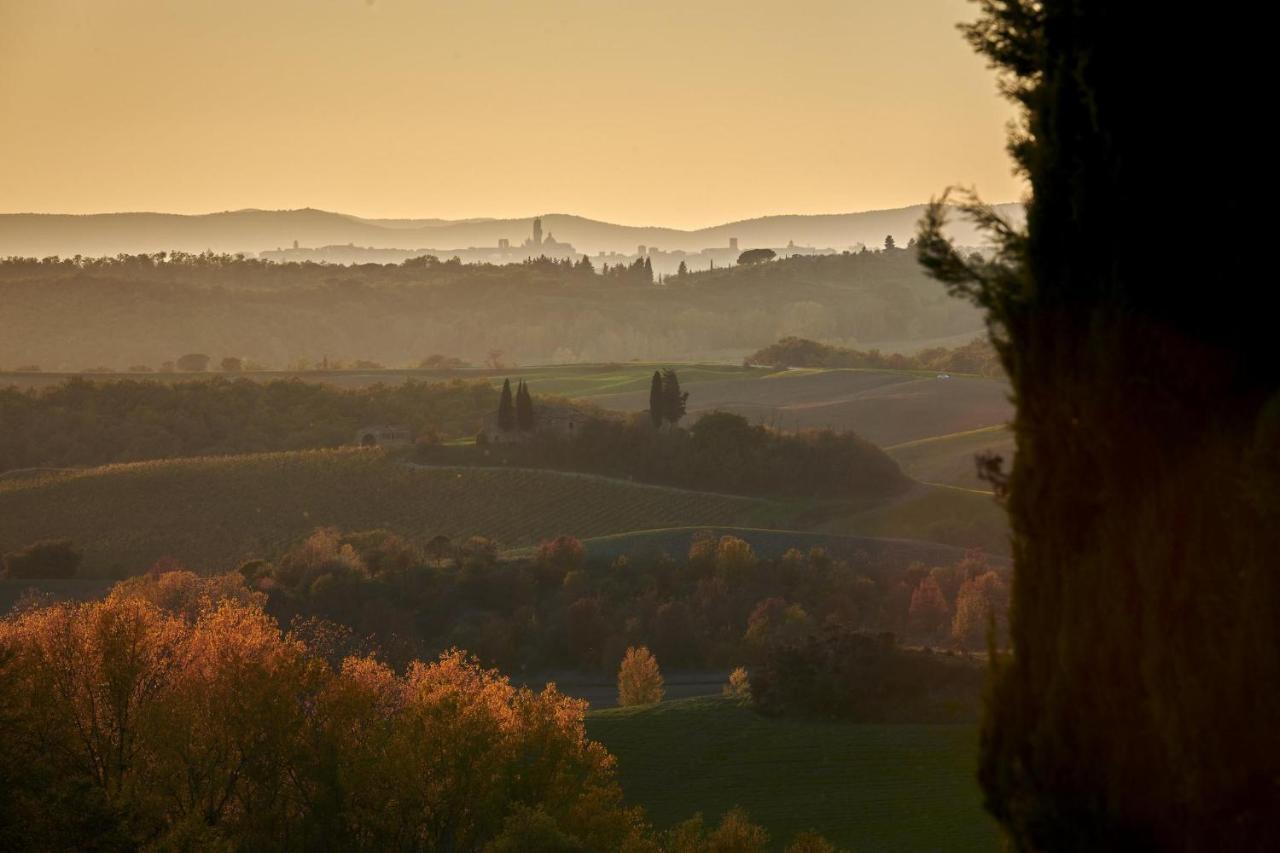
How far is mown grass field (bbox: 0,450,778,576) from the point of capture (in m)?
73.4

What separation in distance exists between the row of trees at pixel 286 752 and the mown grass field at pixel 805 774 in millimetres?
6172

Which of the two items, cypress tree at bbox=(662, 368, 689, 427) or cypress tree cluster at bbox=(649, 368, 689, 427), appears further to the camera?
cypress tree at bbox=(662, 368, 689, 427)

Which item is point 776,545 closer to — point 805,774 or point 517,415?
point 517,415

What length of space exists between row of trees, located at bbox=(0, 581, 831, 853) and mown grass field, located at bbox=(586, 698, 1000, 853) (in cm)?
617

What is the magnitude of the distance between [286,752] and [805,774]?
589 inches

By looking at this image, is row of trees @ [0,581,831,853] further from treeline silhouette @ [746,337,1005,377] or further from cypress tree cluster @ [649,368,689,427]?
treeline silhouette @ [746,337,1005,377]

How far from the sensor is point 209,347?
190 metres

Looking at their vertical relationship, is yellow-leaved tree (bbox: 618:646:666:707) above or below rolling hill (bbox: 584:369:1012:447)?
below

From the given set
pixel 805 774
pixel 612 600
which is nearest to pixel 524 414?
pixel 612 600

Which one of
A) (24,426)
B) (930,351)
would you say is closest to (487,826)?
(24,426)

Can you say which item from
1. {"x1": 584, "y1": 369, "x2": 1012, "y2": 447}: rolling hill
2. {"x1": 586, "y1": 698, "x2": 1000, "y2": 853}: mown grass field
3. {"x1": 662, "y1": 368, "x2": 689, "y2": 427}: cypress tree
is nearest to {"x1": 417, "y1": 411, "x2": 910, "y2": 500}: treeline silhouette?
{"x1": 662, "y1": 368, "x2": 689, "y2": 427}: cypress tree

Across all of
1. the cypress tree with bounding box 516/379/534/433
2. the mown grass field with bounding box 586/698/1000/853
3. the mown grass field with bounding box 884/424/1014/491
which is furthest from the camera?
the cypress tree with bounding box 516/379/534/433

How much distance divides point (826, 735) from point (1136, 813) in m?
28.5

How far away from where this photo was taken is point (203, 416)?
107500 mm
